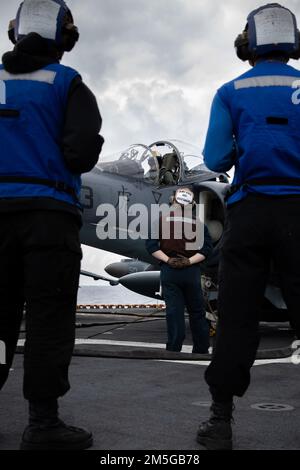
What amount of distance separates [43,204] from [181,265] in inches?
148

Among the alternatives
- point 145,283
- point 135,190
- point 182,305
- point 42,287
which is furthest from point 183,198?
point 145,283

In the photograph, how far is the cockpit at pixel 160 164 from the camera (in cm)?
1052

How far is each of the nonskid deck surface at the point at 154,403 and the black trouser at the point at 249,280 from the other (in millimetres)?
336

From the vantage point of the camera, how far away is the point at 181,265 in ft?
21.1

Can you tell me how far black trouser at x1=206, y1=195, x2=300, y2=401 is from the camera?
2771 mm

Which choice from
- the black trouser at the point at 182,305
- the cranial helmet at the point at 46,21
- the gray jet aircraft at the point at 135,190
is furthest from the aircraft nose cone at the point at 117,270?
the cranial helmet at the point at 46,21

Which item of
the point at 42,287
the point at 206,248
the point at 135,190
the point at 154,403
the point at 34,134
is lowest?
the point at 154,403

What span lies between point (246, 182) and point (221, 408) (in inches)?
40.8

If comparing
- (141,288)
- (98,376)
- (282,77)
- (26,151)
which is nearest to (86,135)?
(26,151)

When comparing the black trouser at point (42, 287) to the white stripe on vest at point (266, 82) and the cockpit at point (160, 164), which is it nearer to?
the white stripe on vest at point (266, 82)

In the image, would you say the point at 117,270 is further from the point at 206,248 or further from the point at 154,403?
the point at 154,403

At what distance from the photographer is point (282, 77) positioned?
2.93 m

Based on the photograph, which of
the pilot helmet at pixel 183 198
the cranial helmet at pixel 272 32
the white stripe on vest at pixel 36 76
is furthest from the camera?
the pilot helmet at pixel 183 198
